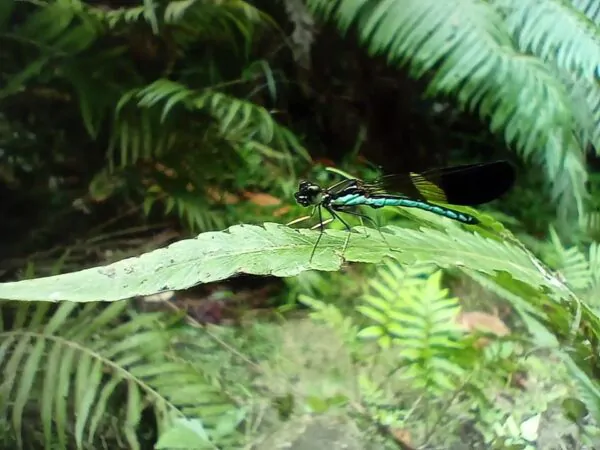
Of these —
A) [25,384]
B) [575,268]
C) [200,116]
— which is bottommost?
[25,384]

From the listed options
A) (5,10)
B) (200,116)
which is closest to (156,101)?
(200,116)

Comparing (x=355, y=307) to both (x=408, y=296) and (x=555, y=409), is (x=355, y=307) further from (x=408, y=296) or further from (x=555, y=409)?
(x=555, y=409)

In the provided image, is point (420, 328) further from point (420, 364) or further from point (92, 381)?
point (92, 381)

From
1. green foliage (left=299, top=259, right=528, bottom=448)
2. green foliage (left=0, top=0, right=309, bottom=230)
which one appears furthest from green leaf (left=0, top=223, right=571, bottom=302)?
green foliage (left=0, top=0, right=309, bottom=230)

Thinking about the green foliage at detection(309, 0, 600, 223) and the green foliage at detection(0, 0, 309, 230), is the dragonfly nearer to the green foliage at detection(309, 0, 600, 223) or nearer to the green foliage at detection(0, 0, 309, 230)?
the green foliage at detection(0, 0, 309, 230)

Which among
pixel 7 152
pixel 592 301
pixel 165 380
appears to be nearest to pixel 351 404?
pixel 165 380

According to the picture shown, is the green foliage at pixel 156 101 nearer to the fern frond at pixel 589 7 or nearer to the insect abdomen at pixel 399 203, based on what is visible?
the insect abdomen at pixel 399 203
